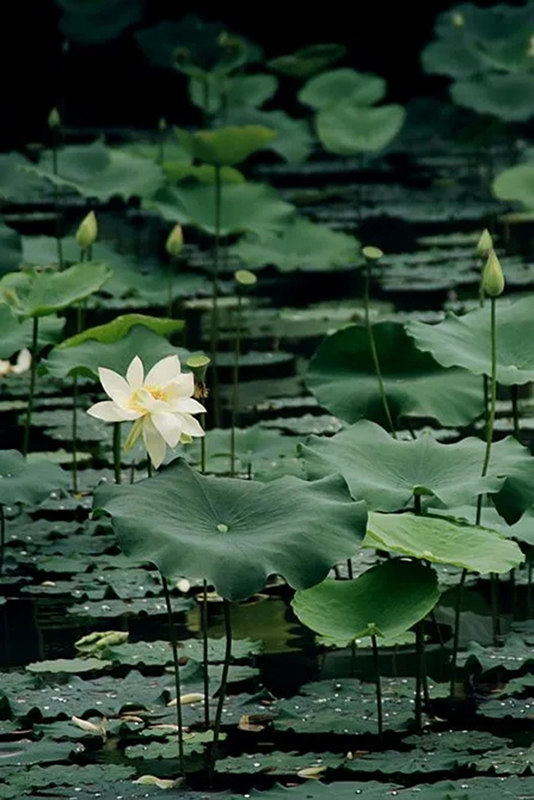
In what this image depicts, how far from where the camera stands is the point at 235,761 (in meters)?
2.35

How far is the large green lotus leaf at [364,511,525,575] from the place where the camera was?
7.63 feet

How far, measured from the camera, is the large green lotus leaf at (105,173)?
5113mm

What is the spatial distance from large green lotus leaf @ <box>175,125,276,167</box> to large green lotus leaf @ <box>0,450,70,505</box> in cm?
198

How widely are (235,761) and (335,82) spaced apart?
687 centimetres

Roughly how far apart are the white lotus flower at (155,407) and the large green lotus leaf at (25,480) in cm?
50

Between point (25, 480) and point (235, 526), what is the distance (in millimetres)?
672

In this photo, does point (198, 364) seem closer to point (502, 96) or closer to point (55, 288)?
point (55, 288)

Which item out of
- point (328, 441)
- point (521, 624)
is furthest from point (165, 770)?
point (521, 624)

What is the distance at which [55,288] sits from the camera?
3.46 meters

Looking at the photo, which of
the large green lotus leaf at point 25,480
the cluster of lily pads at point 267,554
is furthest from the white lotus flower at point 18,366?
the large green lotus leaf at point 25,480

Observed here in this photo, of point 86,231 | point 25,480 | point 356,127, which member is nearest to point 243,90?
point 356,127

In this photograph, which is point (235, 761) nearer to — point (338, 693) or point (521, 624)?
point (338, 693)

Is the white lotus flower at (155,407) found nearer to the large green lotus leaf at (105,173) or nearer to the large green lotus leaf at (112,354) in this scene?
the large green lotus leaf at (112,354)

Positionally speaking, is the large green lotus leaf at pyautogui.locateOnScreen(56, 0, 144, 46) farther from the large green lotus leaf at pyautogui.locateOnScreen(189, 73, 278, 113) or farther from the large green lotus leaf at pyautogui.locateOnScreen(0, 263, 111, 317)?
the large green lotus leaf at pyautogui.locateOnScreen(0, 263, 111, 317)
